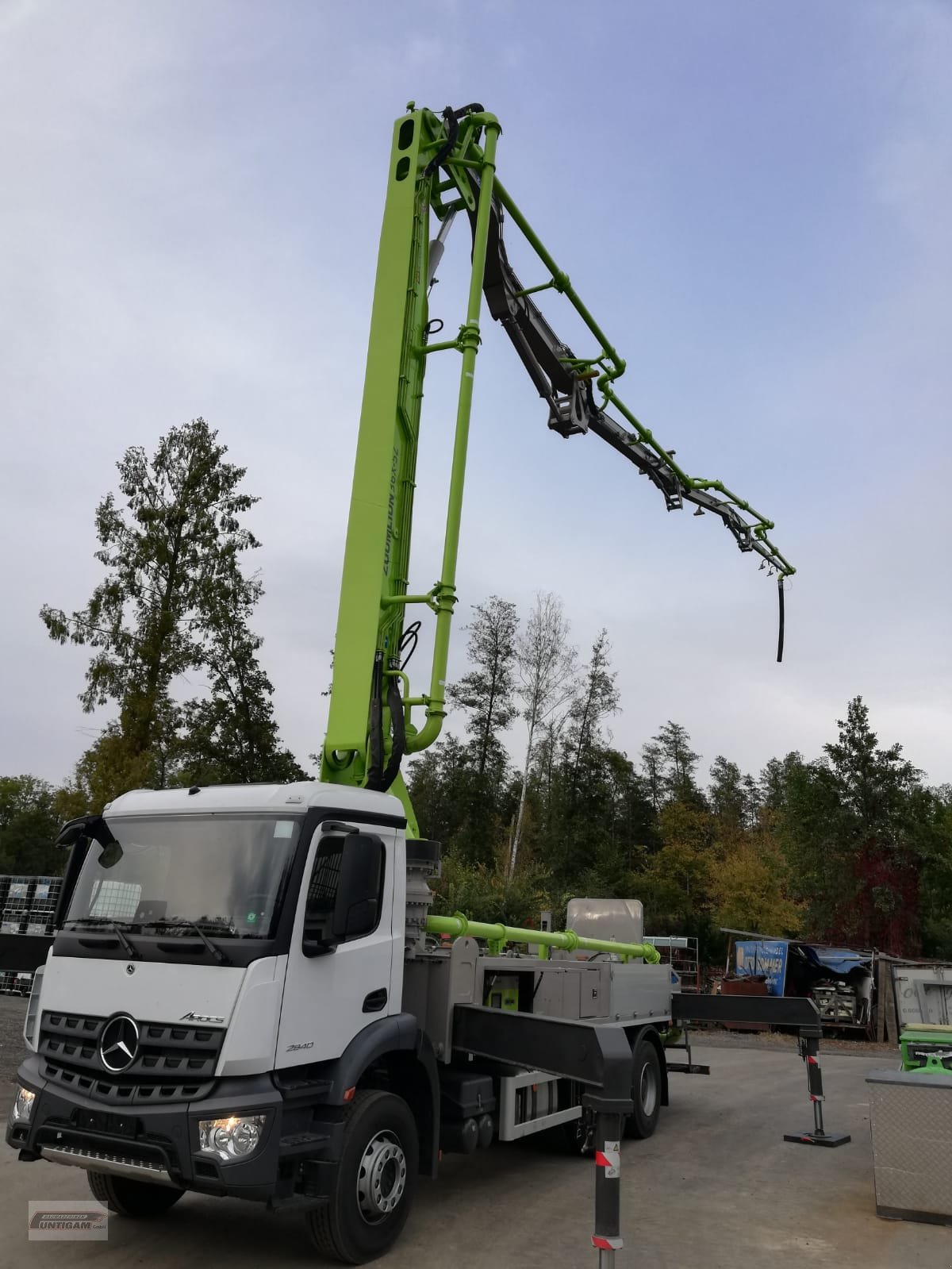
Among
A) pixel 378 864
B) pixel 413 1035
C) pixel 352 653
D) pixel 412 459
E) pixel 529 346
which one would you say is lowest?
pixel 413 1035

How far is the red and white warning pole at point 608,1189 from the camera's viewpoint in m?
4.36

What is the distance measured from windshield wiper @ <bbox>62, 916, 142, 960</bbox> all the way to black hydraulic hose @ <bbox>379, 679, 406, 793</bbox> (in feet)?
6.15

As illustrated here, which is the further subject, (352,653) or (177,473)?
(177,473)

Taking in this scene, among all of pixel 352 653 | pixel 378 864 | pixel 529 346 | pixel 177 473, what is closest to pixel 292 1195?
pixel 378 864

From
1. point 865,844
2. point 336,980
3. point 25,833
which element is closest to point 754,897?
point 865,844

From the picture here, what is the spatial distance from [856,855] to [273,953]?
32.3 metres

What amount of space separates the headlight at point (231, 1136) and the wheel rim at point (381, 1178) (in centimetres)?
87

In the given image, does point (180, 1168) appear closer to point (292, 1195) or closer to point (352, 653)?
point (292, 1195)

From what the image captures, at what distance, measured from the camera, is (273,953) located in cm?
485

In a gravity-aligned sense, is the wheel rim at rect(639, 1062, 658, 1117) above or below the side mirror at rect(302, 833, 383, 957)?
below

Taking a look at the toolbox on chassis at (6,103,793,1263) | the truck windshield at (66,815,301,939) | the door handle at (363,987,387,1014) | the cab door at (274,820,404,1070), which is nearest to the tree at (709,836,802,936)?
the toolbox on chassis at (6,103,793,1263)

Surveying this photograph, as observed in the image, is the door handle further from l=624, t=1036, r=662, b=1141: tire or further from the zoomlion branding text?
l=624, t=1036, r=662, b=1141: tire

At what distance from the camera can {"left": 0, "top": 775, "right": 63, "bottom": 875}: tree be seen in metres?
54.4

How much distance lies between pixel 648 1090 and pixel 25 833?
58.4m
